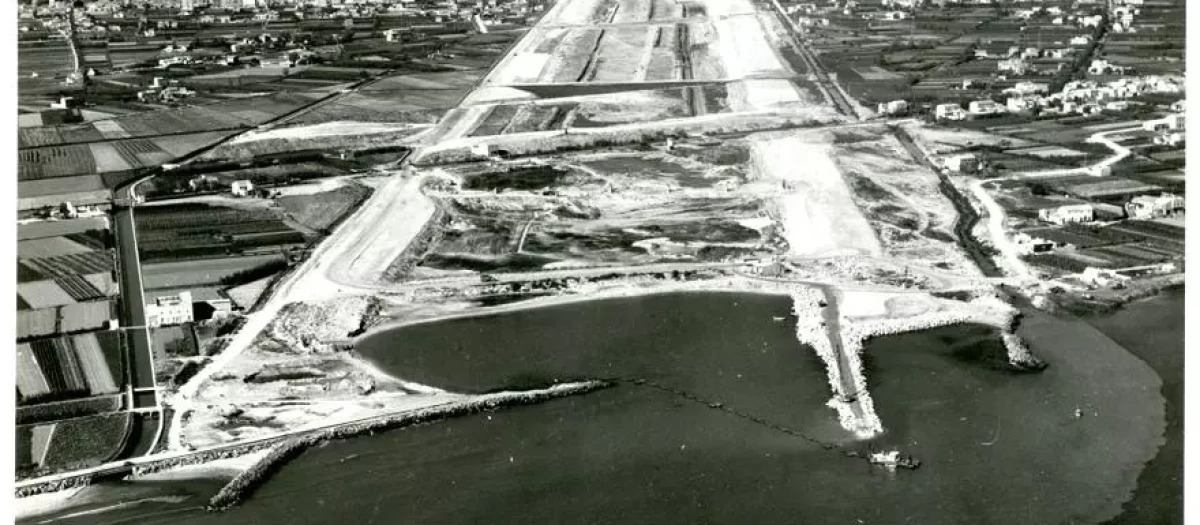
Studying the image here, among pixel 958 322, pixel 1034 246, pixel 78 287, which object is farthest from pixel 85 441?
pixel 1034 246

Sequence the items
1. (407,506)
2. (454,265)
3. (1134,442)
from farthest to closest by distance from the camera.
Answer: (454,265)
(1134,442)
(407,506)

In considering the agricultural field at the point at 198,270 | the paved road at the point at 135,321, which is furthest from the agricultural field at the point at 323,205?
the paved road at the point at 135,321

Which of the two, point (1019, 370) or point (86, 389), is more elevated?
point (86, 389)

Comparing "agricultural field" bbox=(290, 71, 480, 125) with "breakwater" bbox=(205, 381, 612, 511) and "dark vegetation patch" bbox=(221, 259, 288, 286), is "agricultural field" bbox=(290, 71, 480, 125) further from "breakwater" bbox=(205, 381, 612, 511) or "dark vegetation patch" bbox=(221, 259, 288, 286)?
"breakwater" bbox=(205, 381, 612, 511)

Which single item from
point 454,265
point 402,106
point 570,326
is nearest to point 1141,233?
point 570,326

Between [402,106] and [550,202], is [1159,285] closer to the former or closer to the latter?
[550,202]
